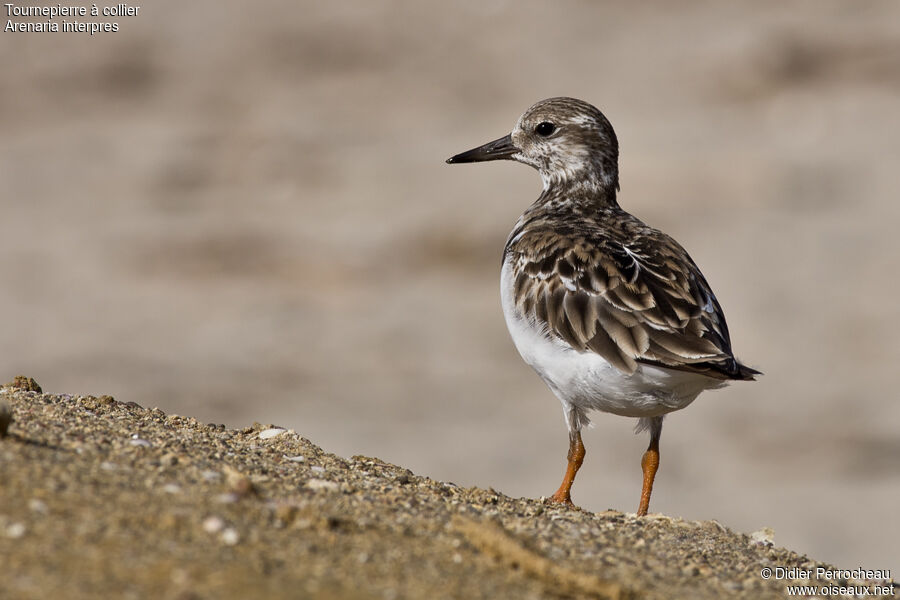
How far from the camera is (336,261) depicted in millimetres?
20719

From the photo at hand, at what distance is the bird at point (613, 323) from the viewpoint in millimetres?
6734

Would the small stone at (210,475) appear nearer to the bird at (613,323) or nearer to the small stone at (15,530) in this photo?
the small stone at (15,530)

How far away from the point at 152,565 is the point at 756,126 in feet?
69.0

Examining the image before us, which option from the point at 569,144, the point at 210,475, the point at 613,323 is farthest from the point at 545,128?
the point at 210,475

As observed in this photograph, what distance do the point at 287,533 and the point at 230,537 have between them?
0.30 metres

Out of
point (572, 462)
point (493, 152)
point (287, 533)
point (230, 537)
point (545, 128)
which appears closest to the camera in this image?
point (230, 537)

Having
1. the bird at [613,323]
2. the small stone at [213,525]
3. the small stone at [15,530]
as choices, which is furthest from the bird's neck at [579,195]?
the small stone at [15,530]

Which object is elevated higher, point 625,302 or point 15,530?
point 625,302

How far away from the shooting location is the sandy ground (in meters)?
4.07

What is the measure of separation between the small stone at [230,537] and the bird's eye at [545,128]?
5606 millimetres

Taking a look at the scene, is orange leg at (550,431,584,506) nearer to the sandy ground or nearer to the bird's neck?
the sandy ground

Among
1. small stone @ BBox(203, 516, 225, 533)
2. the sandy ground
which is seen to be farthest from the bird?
small stone @ BBox(203, 516, 225, 533)

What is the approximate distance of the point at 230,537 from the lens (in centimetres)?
441

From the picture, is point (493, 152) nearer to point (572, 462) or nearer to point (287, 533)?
point (572, 462)
